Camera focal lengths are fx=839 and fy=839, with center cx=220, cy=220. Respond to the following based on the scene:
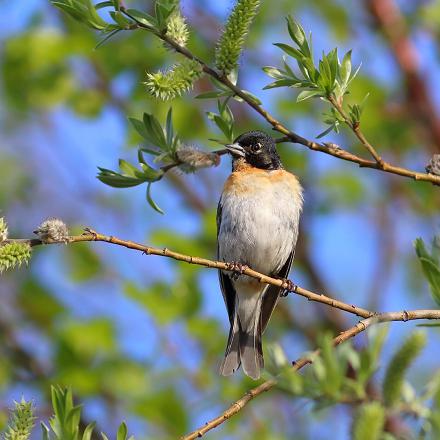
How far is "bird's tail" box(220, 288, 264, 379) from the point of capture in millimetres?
5234

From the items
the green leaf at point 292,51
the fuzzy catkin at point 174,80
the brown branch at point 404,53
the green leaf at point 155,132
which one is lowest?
the fuzzy catkin at point 174,80

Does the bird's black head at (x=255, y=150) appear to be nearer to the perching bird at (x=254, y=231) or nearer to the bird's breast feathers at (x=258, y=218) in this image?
the perching bird at (x=254, y=231)

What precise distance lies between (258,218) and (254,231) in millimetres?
90

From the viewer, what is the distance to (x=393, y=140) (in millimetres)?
7367

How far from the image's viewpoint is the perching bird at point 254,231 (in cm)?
553

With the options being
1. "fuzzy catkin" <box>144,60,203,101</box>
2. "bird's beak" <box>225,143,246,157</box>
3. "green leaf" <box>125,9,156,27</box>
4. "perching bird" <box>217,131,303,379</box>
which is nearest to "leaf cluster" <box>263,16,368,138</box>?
"fuzzy catkin" <box>144,60,203,101</box>

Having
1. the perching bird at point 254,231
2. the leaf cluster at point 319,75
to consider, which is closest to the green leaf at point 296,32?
the leaf cluster at point 319,75

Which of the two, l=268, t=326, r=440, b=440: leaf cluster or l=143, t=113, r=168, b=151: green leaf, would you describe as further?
l=143, t=113, r=168, b=151: green leaf

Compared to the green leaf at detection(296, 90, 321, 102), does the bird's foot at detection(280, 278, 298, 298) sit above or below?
above

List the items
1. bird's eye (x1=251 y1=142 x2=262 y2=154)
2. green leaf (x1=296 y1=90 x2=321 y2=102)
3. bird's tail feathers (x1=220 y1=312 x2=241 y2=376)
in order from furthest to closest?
bird's eye (x1=251 y1=142 x2=262 y2=154) → bird's tail feathers (x1=220 y1=312 x2=241 y2=376) → green leaf (x1=296 y1=90 x2=321 y2=102)

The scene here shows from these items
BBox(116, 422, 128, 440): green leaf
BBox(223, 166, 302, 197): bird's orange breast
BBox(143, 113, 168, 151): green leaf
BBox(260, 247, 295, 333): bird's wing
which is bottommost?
BBox(116, 422, 128, 440): green leaf

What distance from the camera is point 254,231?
18.1 feet

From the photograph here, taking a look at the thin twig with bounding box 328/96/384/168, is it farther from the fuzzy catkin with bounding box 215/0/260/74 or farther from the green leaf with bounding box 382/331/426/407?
the green leaf with bounding box 382/331/426/407

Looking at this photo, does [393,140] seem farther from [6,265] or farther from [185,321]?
[6,265]
